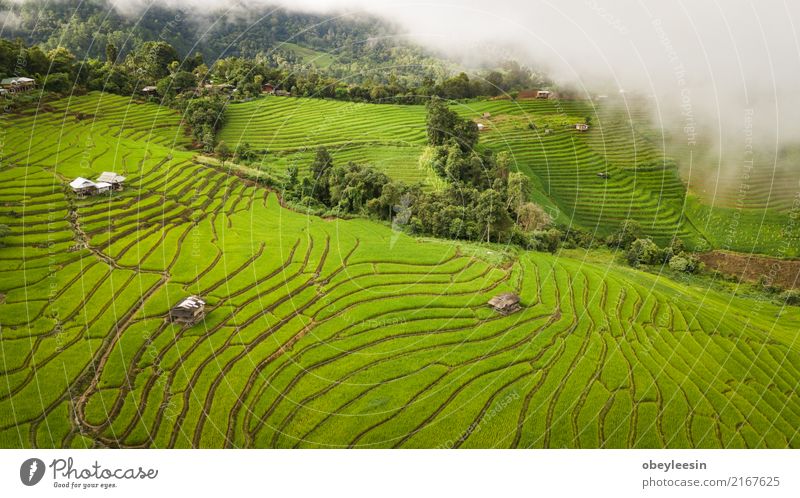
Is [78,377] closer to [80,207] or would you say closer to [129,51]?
[80,207]

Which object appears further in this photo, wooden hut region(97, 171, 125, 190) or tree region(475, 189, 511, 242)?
tree region(475, 189, 511, 242)

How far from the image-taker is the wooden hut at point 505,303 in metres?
20.7

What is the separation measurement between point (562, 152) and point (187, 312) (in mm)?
31203

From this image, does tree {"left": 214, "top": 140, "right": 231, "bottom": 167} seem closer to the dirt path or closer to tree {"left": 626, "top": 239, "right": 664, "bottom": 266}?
tree {"left": 626, "top": 239, "right": 664, "bottom": 266}

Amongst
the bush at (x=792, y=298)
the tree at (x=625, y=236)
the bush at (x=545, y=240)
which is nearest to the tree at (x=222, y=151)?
the bush at (x=545, y=240)

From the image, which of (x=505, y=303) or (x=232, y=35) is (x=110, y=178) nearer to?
(x=505, y=303)

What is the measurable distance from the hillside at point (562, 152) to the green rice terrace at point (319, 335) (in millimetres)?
7423

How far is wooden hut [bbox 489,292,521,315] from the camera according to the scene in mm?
20688


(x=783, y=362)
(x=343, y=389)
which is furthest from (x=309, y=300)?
(x=783, y=362)

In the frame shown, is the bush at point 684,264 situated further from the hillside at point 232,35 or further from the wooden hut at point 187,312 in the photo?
the wooden hut at point 187,312

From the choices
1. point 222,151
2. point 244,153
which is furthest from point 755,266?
point 222,151

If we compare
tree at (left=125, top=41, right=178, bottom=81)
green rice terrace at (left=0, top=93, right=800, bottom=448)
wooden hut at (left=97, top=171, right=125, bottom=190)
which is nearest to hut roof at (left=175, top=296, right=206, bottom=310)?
green rice terrace at (left=0, top=93, right=800, bottom=448)
